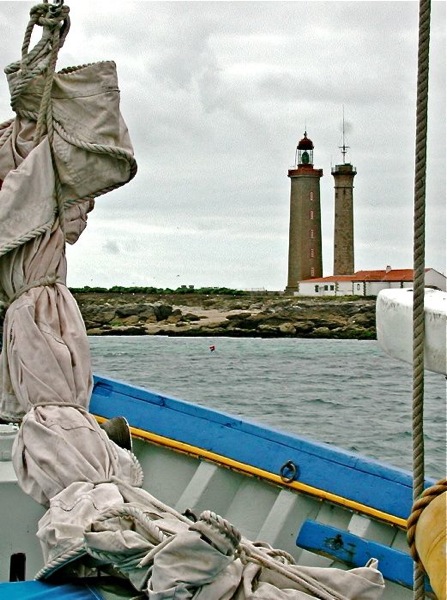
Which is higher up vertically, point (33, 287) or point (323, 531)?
point (33, 287)

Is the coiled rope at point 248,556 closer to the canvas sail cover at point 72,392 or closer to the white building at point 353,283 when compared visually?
the canvas sail cover at point 72,392

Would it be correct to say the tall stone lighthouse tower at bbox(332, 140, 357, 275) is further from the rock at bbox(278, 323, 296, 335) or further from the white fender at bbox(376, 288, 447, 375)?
the white fender at bbox(376, 288, 447, 375)

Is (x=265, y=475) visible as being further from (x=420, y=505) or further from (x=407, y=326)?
(x=420, y=505)

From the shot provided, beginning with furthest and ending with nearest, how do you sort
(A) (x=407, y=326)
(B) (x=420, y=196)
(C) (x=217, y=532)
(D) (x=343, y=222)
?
(D) (x=343, y=222), (C) (x=217, y=532), (B) (x=420, y=196), (A) (x=407, y=326)

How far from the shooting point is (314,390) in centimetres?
2314

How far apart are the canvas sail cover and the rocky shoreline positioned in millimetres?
56512

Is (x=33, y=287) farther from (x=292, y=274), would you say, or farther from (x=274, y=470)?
(x=292, y=274)

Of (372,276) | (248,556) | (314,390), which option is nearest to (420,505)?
(248,556)

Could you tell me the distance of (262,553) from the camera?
2.67 m

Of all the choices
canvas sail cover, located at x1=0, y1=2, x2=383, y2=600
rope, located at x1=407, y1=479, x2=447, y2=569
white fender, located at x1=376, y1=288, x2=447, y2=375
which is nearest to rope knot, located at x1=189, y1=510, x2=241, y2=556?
canvas sail cover, located at x1=0, y1=2, x2=383, y2=600

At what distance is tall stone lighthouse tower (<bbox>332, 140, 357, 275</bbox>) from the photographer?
64000 mm

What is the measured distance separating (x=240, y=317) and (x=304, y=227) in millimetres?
7811

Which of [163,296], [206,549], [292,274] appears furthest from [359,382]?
[163,296]

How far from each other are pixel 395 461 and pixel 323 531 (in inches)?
303
